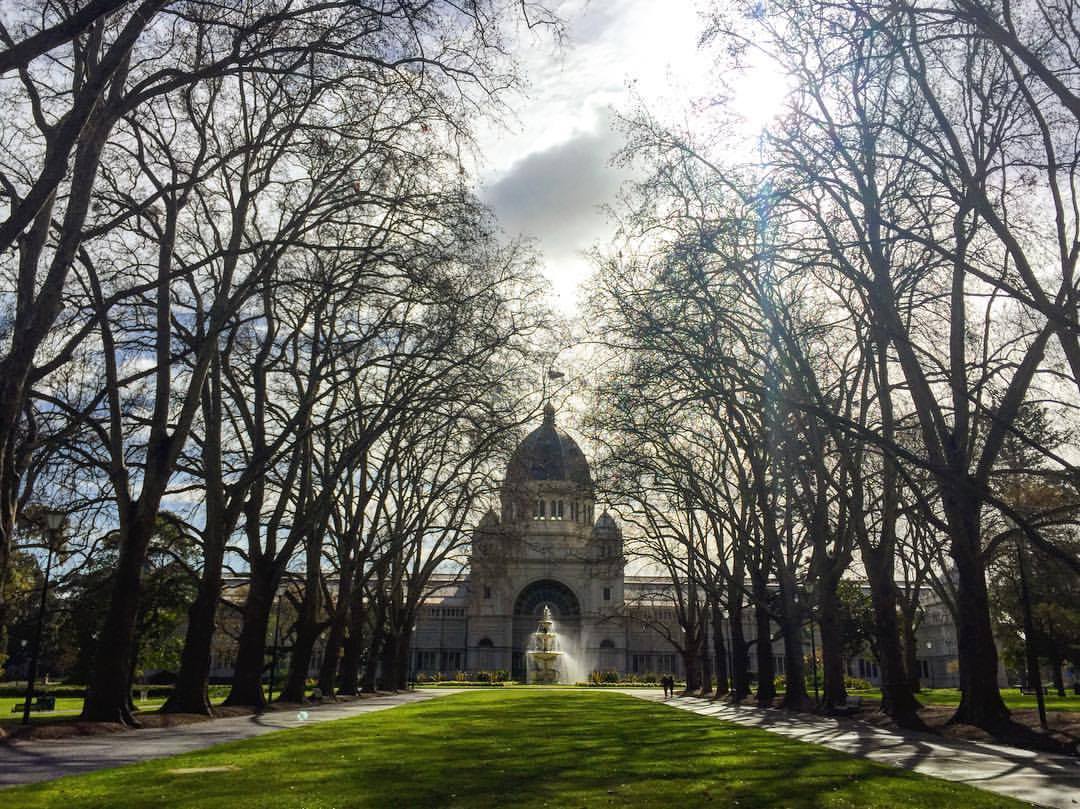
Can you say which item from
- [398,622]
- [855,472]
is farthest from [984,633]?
[398,622]

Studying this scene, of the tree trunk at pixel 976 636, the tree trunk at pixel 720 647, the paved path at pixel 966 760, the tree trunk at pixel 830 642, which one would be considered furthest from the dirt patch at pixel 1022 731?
the tree trunk at pixel 720 647

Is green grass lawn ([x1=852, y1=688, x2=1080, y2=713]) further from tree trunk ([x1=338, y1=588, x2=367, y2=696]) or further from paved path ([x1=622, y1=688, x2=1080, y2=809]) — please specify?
tree trunk ([x1=338, y1=588, x2=367, y2=696])

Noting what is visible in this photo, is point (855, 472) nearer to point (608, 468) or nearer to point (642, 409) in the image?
point (642, 409)

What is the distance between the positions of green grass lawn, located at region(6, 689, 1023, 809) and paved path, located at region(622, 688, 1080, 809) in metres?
0.76

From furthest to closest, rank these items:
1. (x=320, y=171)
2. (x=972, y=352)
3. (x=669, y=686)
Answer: (x=669, y=686) < (x=972, y=352) < (x=320, y=171)

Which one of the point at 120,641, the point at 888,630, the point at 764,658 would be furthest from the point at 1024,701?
the point at 120,641

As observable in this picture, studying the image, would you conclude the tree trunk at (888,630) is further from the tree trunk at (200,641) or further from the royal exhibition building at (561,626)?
the royal exhibition building at (561,626)

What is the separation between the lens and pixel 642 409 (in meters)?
35.3

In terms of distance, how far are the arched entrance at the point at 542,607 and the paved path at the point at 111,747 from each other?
87.2 m

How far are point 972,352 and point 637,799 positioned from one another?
2286 centimetres

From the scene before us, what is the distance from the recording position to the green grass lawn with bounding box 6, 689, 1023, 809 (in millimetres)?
10156

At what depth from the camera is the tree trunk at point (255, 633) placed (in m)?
28.5

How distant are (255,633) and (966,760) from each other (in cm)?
2111

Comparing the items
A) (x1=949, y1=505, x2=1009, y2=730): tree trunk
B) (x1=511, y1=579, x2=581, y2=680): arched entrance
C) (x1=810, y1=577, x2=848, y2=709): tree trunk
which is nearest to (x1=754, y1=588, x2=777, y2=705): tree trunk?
(x1=810, y1=577, x2=848, y2=709): tree trunk
